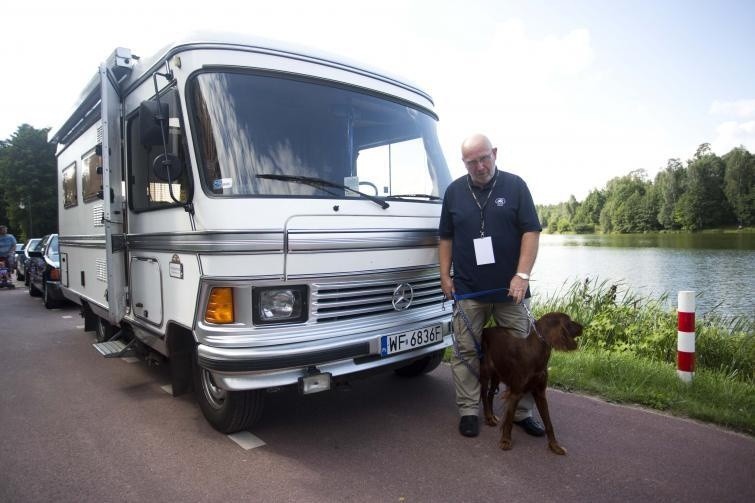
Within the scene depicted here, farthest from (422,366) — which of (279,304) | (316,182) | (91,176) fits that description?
(91,176)

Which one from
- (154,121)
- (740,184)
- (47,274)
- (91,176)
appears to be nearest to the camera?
(154,121)

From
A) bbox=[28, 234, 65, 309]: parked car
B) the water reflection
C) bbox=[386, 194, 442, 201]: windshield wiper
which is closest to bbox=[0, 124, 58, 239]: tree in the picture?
bbox=[28, 234, 65, 309]: parked car

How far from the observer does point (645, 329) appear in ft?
23.7

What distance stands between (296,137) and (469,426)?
2.49 metres

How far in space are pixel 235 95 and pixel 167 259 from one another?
1.37m

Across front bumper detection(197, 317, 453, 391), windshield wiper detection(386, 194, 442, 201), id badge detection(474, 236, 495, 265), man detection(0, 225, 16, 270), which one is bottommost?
front bumper detection(197, 317, 453, 391)

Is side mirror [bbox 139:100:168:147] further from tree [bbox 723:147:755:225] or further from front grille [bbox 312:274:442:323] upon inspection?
tree [bbox 723:147:755:225]

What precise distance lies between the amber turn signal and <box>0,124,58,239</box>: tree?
142ft

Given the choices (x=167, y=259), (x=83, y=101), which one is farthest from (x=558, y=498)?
(x=83, y=101)

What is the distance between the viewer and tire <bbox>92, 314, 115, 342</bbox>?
6293 millimetres

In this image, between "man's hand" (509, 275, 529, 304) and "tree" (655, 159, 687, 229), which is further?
"tree" (655, 159, 687, 229)

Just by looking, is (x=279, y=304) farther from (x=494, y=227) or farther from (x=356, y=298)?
(x=494, y=227)

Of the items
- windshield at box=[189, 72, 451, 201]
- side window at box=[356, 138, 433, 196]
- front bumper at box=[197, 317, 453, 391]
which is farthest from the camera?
side window at box=[356, 138, 433, 196]

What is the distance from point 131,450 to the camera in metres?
3.76
